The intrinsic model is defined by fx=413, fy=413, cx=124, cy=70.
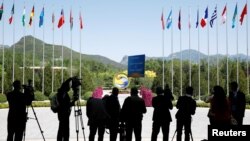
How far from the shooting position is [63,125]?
10.2 metres

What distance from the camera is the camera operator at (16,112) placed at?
1062cm

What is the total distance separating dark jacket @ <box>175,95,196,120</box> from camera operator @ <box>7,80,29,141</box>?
13.4ft

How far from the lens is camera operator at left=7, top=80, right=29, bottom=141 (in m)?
10.6

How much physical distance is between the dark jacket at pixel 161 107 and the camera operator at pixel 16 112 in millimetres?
3489

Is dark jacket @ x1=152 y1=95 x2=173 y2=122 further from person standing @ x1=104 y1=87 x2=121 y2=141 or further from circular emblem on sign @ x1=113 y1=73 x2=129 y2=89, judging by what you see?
circular emblem on sign @ x1=113 y1=73 x2=129 y2=89

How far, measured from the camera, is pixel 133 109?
10984mm

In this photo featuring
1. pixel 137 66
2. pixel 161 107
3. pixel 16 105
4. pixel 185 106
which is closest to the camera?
pixel 16 105

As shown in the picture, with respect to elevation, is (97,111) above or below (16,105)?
below

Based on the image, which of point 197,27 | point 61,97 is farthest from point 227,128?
point 197,27

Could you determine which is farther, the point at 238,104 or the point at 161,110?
the point at 161,110

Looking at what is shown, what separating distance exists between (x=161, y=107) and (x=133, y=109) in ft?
3.02

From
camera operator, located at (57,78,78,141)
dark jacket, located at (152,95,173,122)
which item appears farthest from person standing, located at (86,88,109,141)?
dark jacket, located at (152,95,173,122)

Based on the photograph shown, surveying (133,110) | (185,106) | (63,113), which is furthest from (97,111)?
(185,106)

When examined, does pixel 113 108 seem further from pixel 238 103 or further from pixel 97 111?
pixel 238 103
